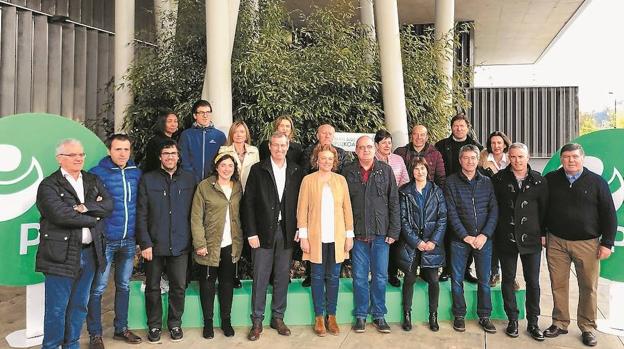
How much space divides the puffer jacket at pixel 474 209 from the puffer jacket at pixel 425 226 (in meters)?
0.10

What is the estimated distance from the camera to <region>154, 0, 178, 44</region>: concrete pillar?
22.8ft

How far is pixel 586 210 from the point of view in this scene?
360cm

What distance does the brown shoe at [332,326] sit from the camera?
12.5ft

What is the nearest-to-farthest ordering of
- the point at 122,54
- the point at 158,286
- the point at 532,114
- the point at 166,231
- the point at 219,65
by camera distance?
1. the point at 166,231
2. the point at 158,286
3. the point at 219,65
4. the point at 122,54
5. the point at 532,114

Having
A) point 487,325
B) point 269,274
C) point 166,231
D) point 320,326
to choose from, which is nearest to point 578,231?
point 487,325

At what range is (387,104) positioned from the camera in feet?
18.6

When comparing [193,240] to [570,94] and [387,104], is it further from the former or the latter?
[570,94]

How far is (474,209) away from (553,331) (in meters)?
1.10

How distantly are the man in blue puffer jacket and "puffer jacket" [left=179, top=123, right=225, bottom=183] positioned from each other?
781 mm

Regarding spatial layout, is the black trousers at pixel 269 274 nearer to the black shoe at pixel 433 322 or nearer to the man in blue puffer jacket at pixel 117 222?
the man in blue puffer jacket at pixel 117 222

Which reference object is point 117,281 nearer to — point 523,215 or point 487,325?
point 487,325

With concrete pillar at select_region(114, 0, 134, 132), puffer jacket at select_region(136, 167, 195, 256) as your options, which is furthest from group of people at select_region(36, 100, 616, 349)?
concrete pillar at select_region(114, 0, 134, 132)

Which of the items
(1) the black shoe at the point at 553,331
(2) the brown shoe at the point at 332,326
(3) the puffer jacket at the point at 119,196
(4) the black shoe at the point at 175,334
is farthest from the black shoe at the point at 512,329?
(3) the puffer jacket at the point at 119,196

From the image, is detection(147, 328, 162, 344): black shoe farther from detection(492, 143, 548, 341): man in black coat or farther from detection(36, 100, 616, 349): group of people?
detection(492, 143, 548, 341): man in black coat
